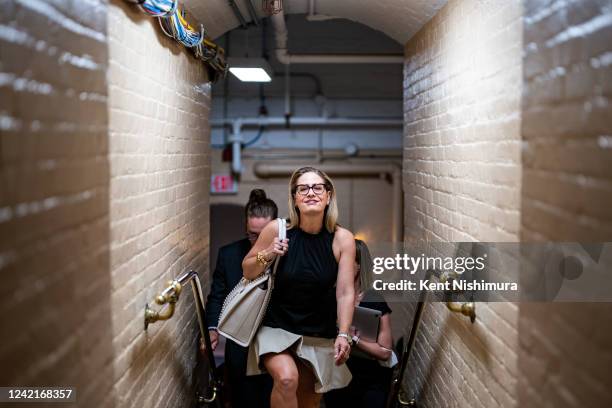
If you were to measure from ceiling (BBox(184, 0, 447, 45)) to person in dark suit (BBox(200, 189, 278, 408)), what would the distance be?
1282 millimetres

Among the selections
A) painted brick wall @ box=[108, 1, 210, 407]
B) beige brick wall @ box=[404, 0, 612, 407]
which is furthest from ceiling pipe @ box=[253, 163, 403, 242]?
beige brick wall @ box=[404, 0, 612, 407]

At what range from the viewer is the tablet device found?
3.93 meters

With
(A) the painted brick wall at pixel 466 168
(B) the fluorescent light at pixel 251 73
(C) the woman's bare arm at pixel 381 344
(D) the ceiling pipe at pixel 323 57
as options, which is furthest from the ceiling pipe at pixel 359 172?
(C) the woman's bare arm at pixel 381 344

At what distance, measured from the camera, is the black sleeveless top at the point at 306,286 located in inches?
133

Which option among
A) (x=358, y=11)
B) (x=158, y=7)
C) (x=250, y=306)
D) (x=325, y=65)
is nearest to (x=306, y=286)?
(x=250, y=306)

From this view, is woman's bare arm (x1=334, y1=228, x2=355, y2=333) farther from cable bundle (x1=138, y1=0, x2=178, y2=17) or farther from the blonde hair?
cable bundle (x1=138, y1=0, x2=178, y2=17)

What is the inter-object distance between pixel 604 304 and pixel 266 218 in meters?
2.74

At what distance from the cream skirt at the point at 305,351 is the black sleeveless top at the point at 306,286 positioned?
40 millimetres

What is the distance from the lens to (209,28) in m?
4.70

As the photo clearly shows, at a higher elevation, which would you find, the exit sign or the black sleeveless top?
the exit sign

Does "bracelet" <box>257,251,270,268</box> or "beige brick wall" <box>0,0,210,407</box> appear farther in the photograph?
"bracelet" <box>257,251,270,268</box>

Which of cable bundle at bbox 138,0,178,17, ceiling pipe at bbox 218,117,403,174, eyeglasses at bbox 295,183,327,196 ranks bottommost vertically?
eyeglasses at bbox 295,183,327,196

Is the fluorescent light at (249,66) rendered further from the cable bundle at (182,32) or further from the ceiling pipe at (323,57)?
the ceiling pipe at (323,57)

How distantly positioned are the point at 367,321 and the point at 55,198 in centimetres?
256
